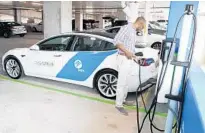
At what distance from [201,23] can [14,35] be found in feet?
58.4

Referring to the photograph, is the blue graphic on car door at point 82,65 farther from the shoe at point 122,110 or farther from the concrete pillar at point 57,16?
the concrete pillar at point 57,16

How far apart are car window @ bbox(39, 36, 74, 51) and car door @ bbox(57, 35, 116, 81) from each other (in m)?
0.16

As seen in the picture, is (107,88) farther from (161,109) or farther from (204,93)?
(204,93)

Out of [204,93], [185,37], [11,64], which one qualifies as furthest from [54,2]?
[204,93]

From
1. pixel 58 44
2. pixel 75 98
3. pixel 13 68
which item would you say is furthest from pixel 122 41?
pixel 13 68

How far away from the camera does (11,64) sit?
19.0ft

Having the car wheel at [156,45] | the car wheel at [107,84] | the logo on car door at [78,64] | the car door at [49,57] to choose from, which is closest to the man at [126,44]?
the car wheel at [107,84]

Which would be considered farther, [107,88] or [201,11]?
[107,88]

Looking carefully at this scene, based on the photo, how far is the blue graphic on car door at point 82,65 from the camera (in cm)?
460

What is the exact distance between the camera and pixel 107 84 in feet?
15.0

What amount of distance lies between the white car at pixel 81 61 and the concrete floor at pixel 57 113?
0.35 meters

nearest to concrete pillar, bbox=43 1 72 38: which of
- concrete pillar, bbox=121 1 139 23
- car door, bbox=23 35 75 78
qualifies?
car door, bbox=23 35 75 78

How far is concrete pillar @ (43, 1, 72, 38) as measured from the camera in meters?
8.24

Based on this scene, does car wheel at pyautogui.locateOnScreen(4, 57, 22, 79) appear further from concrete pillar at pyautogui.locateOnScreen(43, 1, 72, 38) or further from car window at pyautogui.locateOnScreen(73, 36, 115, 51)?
concrete pillar at pyautogui.locateOnScreen(43, 1, 72, 38)
